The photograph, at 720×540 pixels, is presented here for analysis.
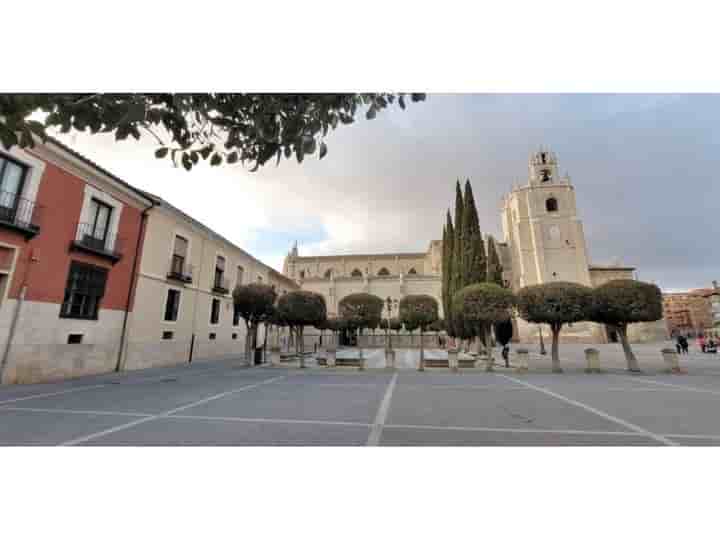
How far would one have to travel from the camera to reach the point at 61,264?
8906mm

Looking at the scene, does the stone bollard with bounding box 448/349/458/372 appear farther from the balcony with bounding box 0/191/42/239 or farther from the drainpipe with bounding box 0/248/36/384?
the balcony with bounding box 0/191/42/239

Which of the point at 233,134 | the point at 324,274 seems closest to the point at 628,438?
the point at 233,134

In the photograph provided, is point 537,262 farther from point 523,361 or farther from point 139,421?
point 139,421

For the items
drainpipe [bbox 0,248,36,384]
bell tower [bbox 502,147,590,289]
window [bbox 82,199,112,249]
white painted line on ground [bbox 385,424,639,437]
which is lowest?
white painted line on ground [bbox 385,424,639,437]

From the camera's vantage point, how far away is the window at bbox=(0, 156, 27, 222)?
761cm

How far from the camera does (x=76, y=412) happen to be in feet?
16.5

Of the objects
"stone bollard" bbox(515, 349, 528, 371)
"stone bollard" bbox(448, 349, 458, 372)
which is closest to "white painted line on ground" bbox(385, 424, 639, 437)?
"stone bollard" bbox(448, 349, 458, 372)

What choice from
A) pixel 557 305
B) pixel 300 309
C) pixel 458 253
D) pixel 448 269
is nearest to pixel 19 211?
pixel 300 309

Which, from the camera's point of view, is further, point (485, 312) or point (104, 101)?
point (485, 312)

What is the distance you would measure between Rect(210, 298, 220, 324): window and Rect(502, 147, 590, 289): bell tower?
31.6 meters

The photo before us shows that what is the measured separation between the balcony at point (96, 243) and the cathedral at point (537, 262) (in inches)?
950

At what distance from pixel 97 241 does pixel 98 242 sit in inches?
1.7
